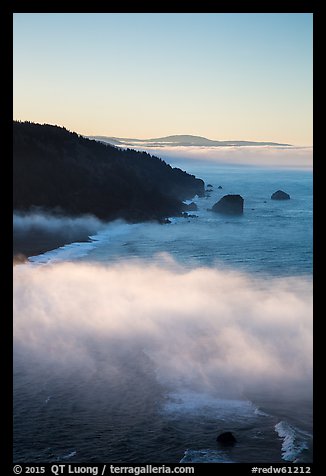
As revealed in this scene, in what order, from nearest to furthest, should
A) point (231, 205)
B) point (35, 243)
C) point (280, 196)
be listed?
point (35, 243)
point (231, 205)
point (280, 196)

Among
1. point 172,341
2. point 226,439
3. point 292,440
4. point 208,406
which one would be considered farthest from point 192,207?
point 226,439

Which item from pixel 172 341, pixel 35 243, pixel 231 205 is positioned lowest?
pixel 172 341

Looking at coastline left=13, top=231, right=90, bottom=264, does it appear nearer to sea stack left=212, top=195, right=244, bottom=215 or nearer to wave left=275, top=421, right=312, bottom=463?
sea stack left=212, top=195, right=244, bottom=215

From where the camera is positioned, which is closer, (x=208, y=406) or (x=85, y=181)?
(x=208, y=406)

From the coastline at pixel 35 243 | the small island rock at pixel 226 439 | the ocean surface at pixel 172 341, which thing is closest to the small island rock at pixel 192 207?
the ocean surface at pixel 172 341

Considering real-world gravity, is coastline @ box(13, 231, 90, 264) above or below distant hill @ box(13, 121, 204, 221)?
below

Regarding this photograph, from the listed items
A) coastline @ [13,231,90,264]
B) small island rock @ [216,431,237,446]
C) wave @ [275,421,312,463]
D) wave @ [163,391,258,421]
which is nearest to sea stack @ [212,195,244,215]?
coastline @ [13,231,90,264]

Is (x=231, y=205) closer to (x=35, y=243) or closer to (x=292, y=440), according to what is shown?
(x=35, y=243)

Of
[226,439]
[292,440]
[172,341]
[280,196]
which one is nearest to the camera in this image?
[226,439]
